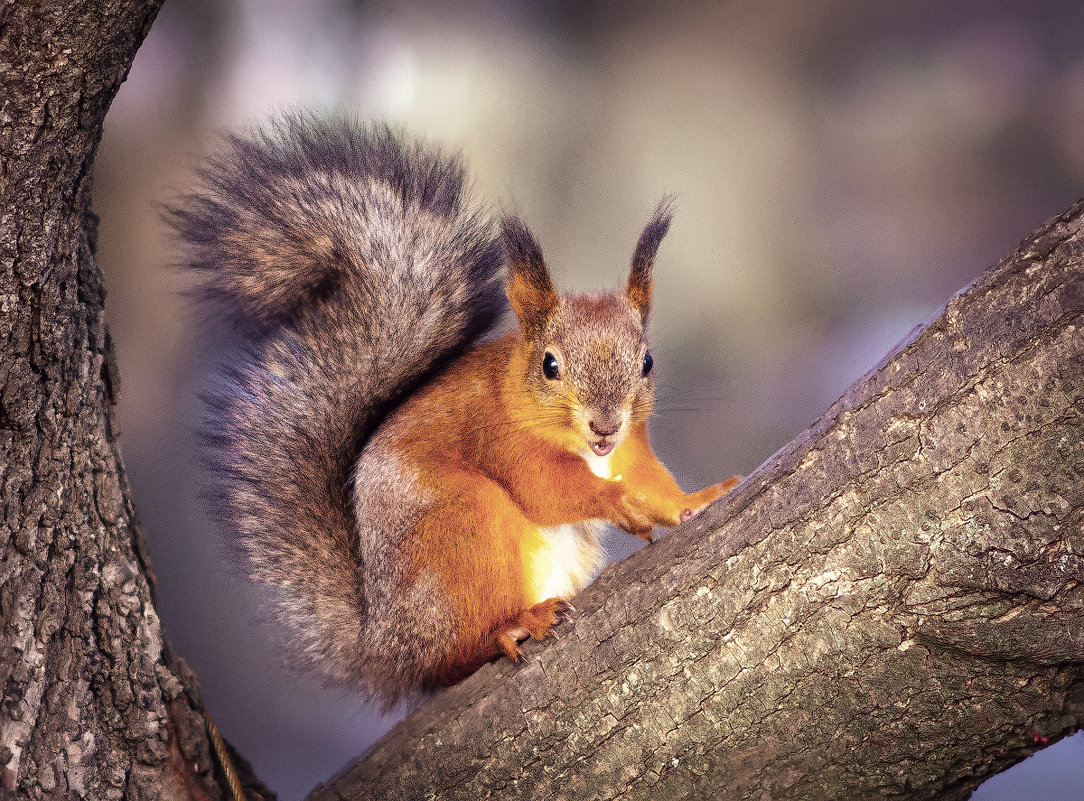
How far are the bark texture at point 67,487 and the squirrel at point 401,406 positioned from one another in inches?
8.8

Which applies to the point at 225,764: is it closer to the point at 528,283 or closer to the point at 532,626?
the point at 532,626

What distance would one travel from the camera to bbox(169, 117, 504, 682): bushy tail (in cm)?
123

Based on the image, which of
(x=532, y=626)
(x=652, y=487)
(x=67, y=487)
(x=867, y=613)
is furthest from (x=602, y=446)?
(x=67, y=487)

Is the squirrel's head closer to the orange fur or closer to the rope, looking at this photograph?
the orange fur

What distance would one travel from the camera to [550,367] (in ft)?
3.96

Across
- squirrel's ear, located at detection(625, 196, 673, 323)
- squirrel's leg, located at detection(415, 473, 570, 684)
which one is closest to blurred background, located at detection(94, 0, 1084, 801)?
squirrel's ear, located at detection(625, 196, 673, 323)

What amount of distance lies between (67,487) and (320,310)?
0.42 meters

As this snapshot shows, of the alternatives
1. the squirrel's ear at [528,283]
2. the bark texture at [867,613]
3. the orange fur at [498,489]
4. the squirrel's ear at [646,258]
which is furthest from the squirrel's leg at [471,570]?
the squirrel's ear at [646,258]

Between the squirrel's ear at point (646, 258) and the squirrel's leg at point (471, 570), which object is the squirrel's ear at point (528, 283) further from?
the squirrel's leg at point (471, 570)

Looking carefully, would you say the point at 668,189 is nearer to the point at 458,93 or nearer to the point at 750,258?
the point at 750,258

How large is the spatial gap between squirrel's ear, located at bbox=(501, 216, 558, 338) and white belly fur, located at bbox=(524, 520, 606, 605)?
0.97 feet

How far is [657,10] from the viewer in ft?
5.56

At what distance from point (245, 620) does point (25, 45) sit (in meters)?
1.19

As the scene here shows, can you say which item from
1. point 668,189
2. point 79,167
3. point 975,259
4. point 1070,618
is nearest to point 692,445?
point 668,189
